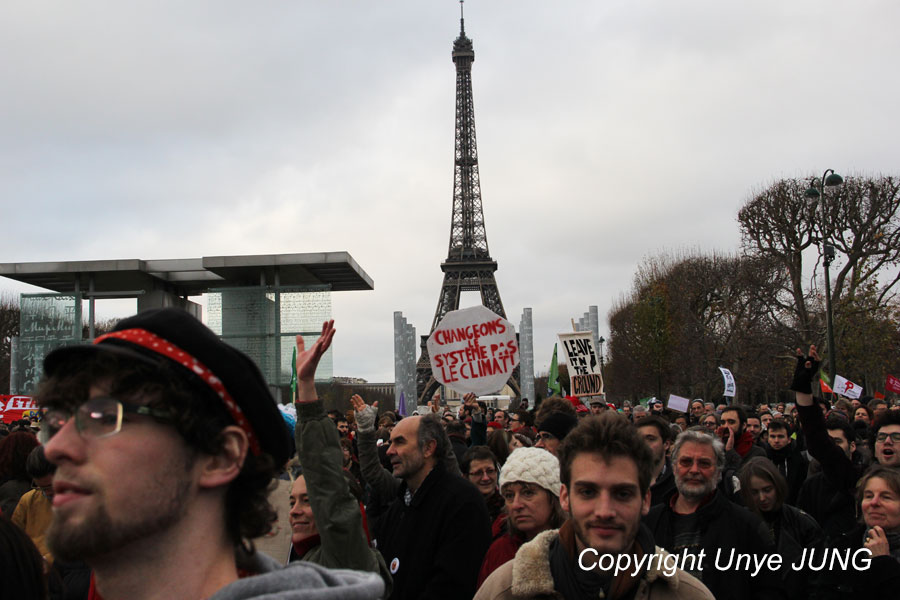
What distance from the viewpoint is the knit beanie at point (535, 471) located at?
4.31m

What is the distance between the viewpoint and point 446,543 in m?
4.37

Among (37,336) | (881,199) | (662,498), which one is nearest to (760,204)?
(881,199)

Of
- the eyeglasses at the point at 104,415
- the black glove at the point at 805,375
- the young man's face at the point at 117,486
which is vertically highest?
the black glove at the point at 805,375

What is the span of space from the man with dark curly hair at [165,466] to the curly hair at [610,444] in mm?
1537

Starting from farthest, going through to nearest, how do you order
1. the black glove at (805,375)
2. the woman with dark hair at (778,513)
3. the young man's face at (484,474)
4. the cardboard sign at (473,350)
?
the cardboard sign at (473,350), the young man's face at (484,474), the black glove at (805,375), the woman with dark hair at (778,513)

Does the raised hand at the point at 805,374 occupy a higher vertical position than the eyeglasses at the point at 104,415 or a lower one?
higher

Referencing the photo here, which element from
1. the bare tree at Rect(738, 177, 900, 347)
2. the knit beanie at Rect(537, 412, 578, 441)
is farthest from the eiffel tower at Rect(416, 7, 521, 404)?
the knit beanie at Rect(537, 412, 578, 441)

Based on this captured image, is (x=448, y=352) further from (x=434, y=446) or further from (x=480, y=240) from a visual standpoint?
(x=480, y=240)

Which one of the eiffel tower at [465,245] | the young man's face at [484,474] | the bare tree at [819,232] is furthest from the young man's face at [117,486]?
the eiffel tower at [465,245]

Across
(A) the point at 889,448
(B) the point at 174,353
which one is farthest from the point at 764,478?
(B) the point at 174,353

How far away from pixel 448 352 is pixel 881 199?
27.9 meters

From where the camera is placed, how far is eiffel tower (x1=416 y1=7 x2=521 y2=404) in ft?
205

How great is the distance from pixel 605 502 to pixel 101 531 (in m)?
1.85

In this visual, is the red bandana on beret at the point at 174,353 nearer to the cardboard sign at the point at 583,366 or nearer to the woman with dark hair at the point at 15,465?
the woman with dark hair at the point at 15,465
